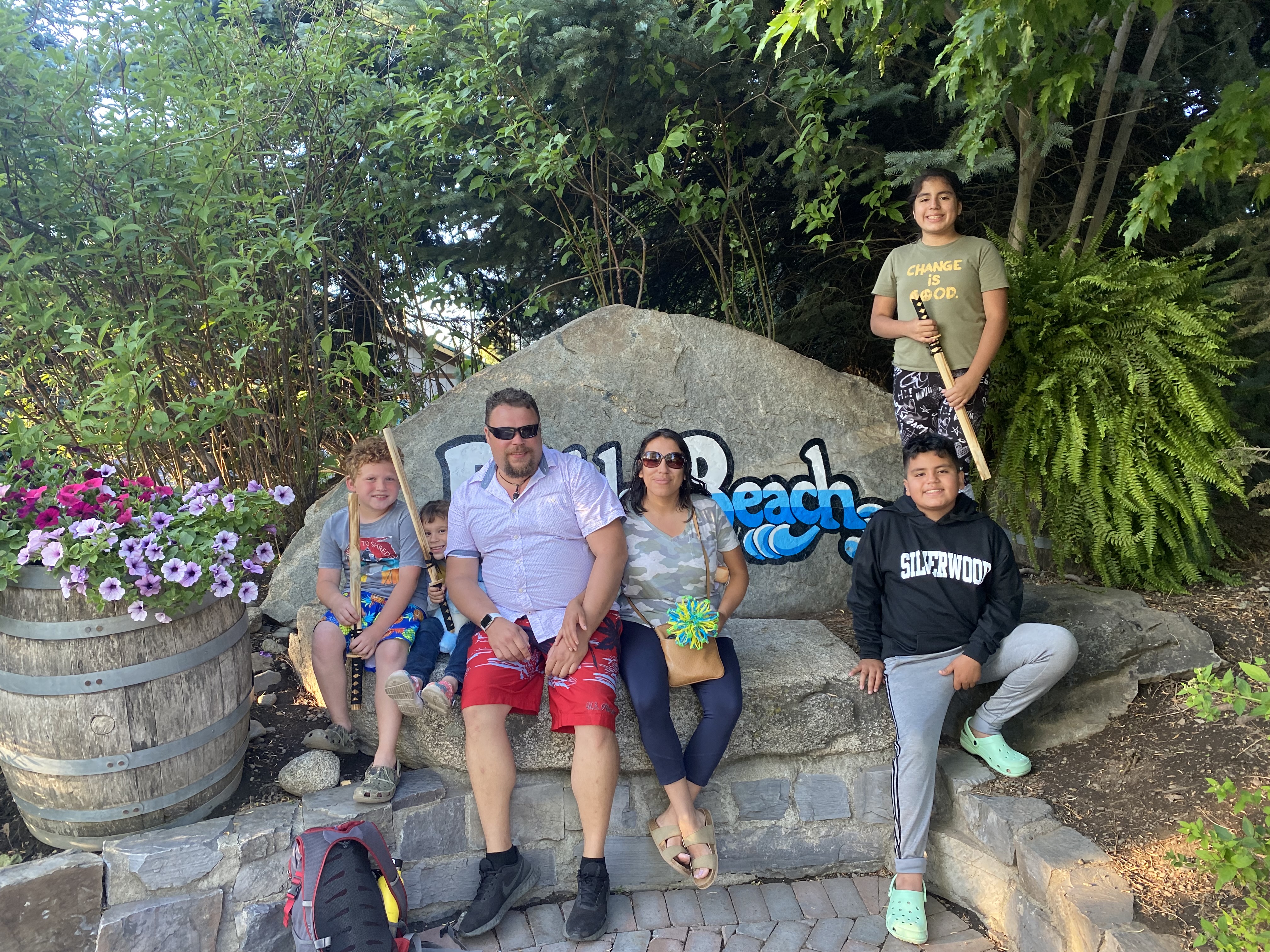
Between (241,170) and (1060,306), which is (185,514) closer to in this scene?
(241,170)

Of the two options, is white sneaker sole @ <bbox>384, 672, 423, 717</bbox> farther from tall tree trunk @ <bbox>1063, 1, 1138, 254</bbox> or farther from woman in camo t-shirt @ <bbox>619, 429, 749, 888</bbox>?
tall tree trunk @ <bbox>1063, 1, 1138, 254</bbox>

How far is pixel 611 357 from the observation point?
172 inches

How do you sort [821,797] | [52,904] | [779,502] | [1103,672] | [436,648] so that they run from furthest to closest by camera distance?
[779,502] → [1103,672] → [436,648] → [821,797] → [52,904]

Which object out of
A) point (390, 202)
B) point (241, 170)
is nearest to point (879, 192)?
point (390, 202)

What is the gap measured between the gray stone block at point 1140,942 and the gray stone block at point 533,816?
66.6 inches

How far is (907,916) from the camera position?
2711 mm

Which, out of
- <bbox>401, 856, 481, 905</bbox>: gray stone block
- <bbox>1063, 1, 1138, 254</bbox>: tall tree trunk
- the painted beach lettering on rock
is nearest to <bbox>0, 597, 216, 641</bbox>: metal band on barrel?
<bbox>401, 856, 481, 905</bbox>: gray stone block

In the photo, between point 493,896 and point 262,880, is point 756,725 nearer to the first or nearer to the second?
point 493,896

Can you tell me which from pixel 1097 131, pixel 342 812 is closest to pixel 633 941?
pixel 342 812

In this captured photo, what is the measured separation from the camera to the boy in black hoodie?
2873 mm

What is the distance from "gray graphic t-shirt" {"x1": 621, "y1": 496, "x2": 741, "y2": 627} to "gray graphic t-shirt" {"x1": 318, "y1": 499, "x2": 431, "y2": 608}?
0.83 meters

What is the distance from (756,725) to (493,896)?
106 centimetres

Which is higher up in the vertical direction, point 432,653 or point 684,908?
point 432,653

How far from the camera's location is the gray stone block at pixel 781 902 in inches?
113
